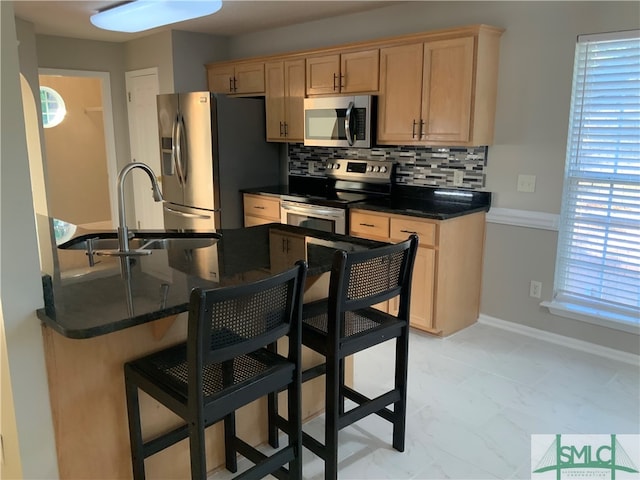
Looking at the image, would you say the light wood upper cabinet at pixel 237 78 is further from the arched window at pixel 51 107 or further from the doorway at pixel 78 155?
the arched window at pixel 51 107

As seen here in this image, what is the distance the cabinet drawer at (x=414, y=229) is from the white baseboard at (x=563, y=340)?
84 cm

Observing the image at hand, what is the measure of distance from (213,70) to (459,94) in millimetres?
2853

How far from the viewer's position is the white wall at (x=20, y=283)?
1384 millimetres

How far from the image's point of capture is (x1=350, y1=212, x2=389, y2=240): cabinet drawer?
3.61m

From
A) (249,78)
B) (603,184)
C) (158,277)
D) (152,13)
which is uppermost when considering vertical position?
(152,13)

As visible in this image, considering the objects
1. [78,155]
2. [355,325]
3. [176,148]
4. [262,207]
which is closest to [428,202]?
[262,207]

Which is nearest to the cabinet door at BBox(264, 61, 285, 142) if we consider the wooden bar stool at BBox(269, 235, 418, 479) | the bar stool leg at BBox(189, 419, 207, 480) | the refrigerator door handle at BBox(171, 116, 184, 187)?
the refrigerator door handle at BBox(171, 116, 184, 187)

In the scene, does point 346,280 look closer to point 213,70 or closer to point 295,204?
point 295,204

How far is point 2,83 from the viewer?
136cm

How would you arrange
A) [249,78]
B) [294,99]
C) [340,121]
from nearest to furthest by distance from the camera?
[340,121], [294,99], [249,78]

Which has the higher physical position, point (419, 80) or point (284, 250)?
point (419, 80)

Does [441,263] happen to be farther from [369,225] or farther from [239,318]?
[239,318]

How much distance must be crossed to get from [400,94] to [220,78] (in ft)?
7.40

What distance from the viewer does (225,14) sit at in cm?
435
